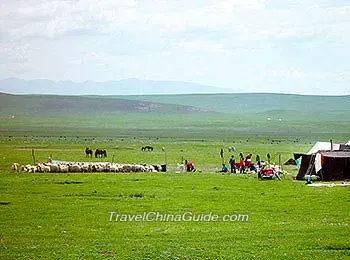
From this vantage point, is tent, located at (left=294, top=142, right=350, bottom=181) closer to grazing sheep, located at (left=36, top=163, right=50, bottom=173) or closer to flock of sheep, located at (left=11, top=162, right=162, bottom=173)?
flock of sheep, located at (left=11, top=162, right=162, bottom=173)

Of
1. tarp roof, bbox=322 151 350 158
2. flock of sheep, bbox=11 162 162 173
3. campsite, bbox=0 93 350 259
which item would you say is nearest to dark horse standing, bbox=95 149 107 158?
flock of sheep, bbox=11 162 162 173

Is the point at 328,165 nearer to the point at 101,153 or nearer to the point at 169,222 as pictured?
the point at 169,222

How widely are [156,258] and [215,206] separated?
30.3 ft

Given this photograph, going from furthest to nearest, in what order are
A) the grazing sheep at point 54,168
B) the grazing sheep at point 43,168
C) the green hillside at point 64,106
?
the green hillside at point 64,106 < the grazing sheep at point 54,168 < the grazing sheep at point 43,168

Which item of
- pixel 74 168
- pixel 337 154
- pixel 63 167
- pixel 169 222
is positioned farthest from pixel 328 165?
pixel 169 222

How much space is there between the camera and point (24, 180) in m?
32.5

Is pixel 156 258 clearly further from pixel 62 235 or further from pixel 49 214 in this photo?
pixel 49 214

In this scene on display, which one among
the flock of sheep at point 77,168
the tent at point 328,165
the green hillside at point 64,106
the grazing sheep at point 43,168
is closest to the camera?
the tent at point 328,165

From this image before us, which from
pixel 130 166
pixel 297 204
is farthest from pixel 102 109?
pixel 297 204

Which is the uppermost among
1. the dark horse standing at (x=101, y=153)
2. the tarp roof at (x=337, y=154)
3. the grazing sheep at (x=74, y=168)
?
the tarp roof at (x=337, y=154)

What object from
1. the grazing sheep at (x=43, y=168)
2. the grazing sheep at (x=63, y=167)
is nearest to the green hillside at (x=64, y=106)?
the grazing sheep at (x=63, y=167)

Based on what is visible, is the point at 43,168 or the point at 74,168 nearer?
the point at 43,168

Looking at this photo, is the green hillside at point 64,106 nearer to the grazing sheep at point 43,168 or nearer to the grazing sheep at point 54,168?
the grazing sheep at point 54,168

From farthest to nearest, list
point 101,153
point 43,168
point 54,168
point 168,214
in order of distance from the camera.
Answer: point 101,153, point 54,168, point 43,168, point 168,214
